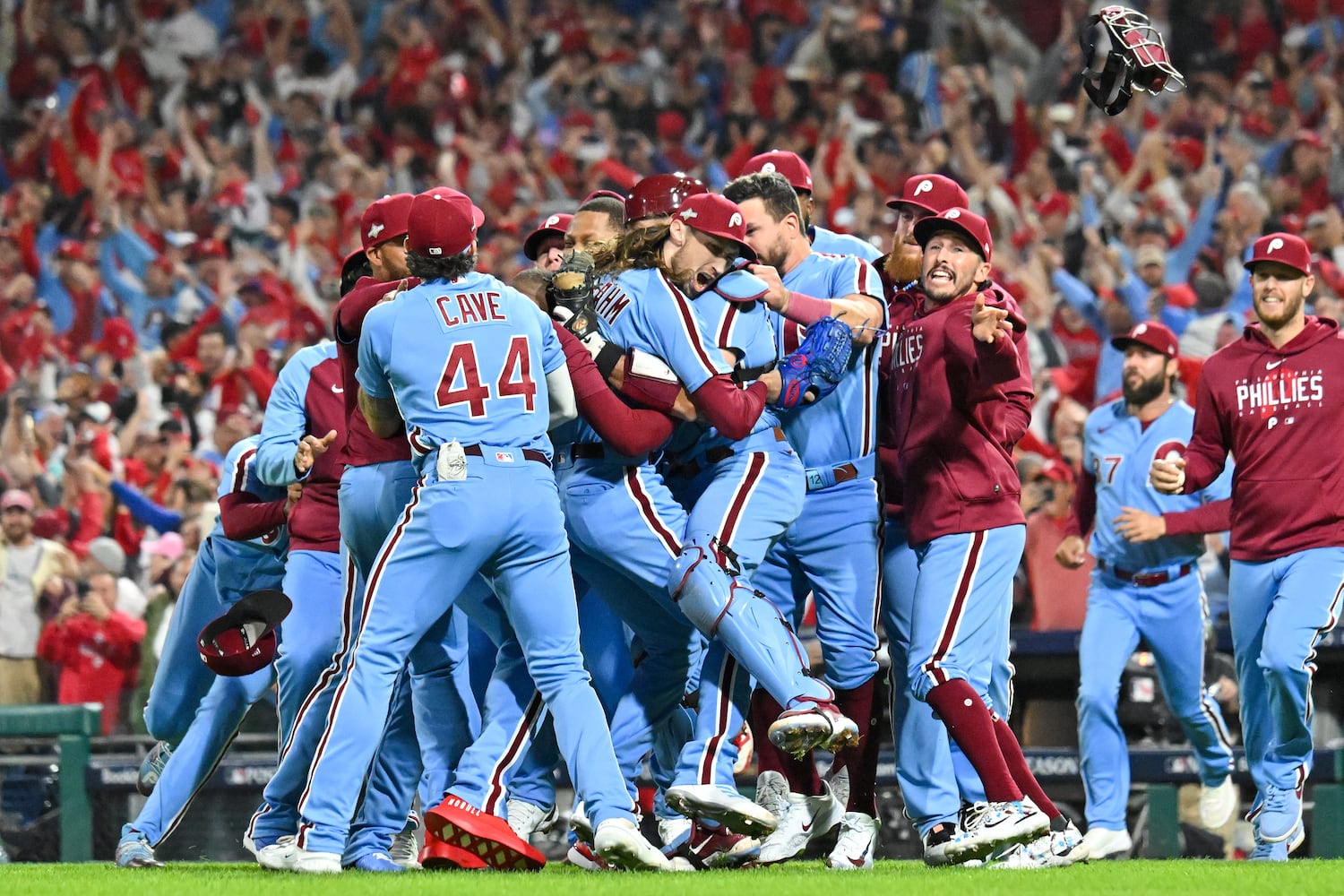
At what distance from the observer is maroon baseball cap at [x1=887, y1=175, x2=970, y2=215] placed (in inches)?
244

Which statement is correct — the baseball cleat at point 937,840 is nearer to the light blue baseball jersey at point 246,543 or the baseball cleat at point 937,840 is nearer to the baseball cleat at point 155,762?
the light blue baseball jersey at point 246,543

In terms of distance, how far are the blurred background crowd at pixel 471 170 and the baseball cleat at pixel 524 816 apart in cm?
405

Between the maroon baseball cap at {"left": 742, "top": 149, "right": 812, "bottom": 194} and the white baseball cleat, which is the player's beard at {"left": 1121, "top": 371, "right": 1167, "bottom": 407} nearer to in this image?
the maroon baseball cap at {"left": 742, "top": 149, "right": 812, "bottom": 194}

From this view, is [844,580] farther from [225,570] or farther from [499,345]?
[225,570]

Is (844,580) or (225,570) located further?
(225,570)

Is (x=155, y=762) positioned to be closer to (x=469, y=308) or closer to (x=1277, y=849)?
(x=469, y=308)

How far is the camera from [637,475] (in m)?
5.62

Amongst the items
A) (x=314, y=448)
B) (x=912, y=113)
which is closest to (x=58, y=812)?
(x=314, y=448)

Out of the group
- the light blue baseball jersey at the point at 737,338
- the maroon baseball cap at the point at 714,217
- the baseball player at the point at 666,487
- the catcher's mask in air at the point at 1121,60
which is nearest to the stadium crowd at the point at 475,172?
the catcher's mask in air at the point at 1121,60

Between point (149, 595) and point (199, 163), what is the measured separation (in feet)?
22.3

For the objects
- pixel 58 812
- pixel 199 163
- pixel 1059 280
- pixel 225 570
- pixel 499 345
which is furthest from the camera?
pixel 199 163

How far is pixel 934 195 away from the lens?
621 cm

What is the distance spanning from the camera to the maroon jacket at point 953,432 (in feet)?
18.5

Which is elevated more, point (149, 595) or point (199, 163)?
point (199, 163)
